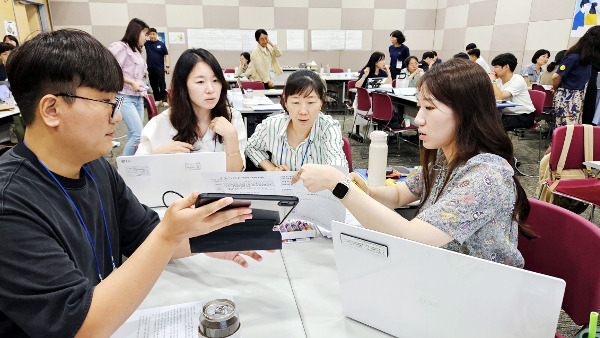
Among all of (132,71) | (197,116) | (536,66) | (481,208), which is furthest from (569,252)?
(536,66)

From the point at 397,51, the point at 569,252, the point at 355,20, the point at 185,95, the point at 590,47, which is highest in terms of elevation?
the point at 355,20

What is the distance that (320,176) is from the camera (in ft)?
3.67

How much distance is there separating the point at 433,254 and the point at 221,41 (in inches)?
366

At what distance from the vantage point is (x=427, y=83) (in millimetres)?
1161

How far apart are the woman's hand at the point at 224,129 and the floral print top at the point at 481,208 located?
1.19 m

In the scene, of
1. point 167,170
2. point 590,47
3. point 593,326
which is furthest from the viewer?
point 590,47

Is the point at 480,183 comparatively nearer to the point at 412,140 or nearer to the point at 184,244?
the point at 184,244

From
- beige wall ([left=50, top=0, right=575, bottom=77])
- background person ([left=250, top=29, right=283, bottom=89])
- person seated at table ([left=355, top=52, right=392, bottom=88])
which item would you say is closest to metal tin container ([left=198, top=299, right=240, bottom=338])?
background person ([left=250, top=29, right=283, bottom=89])

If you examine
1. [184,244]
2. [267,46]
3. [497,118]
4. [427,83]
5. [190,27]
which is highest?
[190,27]

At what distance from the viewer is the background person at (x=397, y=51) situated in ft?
24.9

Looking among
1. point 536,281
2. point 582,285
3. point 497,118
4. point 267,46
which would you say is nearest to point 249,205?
point 536,281

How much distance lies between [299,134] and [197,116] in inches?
23.4

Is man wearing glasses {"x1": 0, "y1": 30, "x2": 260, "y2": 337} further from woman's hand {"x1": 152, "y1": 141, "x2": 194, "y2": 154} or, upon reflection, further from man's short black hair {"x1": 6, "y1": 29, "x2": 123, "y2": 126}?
woman's hand {"x1": 152, "y1": 141, "x2": 194, "y2": 154}

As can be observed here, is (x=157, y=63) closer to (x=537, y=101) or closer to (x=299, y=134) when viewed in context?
(x=299, y=134)
